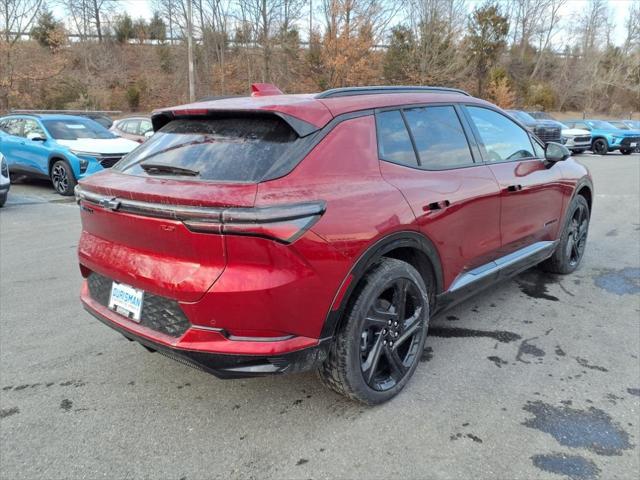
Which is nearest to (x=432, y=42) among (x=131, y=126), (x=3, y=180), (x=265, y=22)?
(x=265, y=22)

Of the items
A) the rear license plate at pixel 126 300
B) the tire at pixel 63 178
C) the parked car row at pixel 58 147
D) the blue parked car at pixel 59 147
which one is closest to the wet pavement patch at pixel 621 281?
the rear license plate at pixel 126 300

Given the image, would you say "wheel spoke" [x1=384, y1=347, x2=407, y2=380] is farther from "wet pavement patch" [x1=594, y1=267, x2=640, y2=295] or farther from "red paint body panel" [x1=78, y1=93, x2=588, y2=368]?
"wet pavement patch" [x1=594, y1=267, x2=640, y2=295]

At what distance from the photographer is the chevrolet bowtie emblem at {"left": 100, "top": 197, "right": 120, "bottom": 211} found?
2510 millimetres

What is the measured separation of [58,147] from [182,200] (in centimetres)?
930

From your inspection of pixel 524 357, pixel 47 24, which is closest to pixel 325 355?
pixel 524 357

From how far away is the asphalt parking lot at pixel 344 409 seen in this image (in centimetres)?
234

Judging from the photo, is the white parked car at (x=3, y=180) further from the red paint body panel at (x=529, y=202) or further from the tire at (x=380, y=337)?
the red paint body panel at (x=529, y=202)

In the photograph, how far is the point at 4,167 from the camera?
28.0 ft

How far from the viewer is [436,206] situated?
296 centimetres

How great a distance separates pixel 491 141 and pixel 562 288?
5.68 feet

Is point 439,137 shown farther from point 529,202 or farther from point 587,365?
point 587,365

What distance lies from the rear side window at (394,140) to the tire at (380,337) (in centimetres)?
59

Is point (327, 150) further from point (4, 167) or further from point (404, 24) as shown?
point (404, 24)

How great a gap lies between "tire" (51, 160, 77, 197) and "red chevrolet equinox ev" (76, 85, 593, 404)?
771 cm
